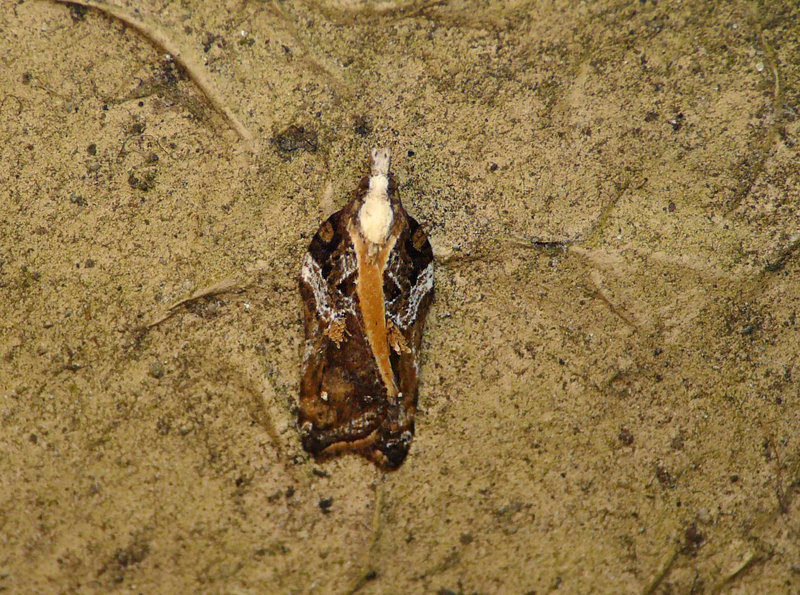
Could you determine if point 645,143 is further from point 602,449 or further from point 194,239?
point 194,239

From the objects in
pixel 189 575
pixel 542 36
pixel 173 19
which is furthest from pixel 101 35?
pixel 189 575

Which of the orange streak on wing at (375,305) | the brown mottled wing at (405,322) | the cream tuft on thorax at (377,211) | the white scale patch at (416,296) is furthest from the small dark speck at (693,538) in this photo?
the cream tuft on thorax at (377,211)

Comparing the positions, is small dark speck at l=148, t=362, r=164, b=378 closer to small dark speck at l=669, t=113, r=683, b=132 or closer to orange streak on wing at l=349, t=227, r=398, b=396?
orange streak on wing at l=349, t=227, r=398, b=396

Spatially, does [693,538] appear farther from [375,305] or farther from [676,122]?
[676,122]

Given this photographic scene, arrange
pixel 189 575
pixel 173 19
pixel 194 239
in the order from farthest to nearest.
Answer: pixel 173 19, pixel 194 239, pixel 189 575

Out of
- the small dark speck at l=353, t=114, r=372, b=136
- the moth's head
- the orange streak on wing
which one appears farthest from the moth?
the small dark speck at l=353, t=114, r=372, b=136

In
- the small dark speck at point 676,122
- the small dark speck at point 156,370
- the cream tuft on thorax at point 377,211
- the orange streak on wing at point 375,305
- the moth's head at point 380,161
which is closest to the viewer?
the orange streak on wing at point 375,305

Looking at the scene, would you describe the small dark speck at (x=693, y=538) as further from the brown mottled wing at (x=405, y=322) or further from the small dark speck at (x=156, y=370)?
the small dark speck at (x=156, y=370)
